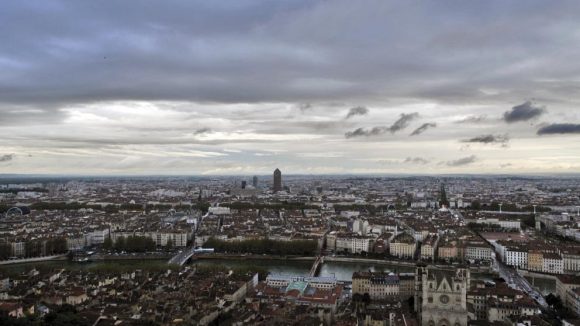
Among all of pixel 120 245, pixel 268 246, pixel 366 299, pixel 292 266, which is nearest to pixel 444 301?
pixel 366 299

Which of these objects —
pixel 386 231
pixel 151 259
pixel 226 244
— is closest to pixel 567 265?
pixel 386 231

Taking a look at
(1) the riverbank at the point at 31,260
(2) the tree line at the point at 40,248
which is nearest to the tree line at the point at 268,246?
(1) the riverbank at the point at 31,260

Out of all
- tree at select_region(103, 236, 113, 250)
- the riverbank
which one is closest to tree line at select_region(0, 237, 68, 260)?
the riverbank

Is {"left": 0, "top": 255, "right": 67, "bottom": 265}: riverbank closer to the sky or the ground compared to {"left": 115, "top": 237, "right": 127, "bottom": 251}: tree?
closer to the ground

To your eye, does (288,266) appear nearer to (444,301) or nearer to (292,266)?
(292,266)

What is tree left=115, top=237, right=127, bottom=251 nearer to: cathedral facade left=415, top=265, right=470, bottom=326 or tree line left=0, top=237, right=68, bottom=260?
tree line left=0, top=237, right=68, bottom=260

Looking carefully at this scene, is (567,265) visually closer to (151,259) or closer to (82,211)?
(151,259)

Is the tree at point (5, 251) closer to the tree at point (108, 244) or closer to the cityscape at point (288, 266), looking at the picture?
the cityscape at point (288, 266)

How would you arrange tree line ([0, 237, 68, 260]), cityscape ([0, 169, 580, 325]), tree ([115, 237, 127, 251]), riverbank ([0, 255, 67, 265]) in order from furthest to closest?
tree ([115, 237, 127, 251]) → tree line ([0, 237, 68, 260]) → riverbank ([0, 255, 67, 265]) → cityscape ([0, 169, 580, 325])
